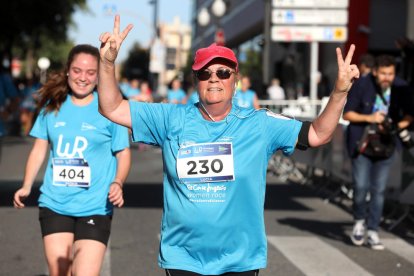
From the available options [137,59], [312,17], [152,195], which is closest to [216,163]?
[152,195]

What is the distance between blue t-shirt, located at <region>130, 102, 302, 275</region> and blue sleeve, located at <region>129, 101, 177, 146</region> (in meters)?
0.07

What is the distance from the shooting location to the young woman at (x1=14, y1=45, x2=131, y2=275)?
17.4ft

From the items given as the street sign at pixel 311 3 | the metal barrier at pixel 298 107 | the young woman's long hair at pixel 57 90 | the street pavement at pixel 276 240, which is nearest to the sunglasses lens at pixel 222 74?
the young woman's long hair at pixel 57 90

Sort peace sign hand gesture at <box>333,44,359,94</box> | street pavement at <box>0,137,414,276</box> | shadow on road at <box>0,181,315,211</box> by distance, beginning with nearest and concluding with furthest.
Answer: peace sign hand gesture at <box>333,44,359,94</box>, street pavement at <box>0,137,414,276</box>, shadow on road at <box>0,181,315,211</box>

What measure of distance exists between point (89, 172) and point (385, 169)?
4.33 m

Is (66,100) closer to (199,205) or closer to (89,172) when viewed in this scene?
(89,172)

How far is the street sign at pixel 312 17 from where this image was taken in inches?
783

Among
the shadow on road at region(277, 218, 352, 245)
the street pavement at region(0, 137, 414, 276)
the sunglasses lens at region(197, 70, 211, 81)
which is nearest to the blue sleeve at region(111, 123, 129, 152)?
the sunglasses lens at region(197, 70, 211, 81)

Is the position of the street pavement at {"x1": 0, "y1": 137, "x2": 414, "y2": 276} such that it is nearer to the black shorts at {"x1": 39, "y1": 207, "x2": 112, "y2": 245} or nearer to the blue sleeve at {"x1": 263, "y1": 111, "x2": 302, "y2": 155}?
the black shorts at {"x1": 39, "y1": 207, "x2": 112, "y2": 245}

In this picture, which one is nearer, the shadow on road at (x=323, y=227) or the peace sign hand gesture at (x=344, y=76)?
the peace sign hand gesture at (x=344, y=76)

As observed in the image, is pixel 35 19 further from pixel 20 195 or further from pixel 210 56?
pixel 210 56

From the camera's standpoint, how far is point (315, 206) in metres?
12.5

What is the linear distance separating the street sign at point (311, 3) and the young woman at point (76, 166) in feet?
48.4

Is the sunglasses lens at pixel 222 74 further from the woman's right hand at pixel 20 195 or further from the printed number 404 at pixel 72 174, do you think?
the woman's right hand at pixel 20 195
